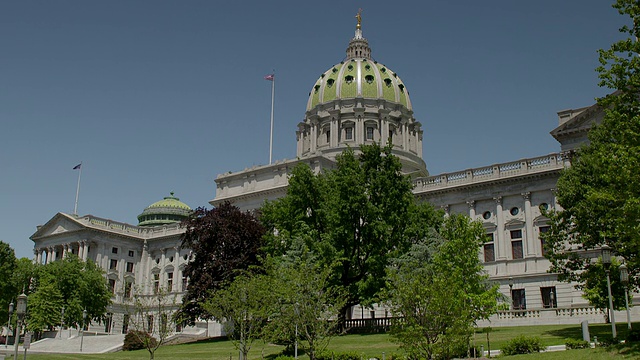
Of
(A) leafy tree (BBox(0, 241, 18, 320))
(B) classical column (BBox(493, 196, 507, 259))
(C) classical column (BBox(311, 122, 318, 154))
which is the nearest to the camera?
(B) classical column (BBox(493, 196, 507, 259))

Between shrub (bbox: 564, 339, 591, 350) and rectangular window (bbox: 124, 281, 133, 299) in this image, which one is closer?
shrub (bbox: 564, 339, 591, 350)

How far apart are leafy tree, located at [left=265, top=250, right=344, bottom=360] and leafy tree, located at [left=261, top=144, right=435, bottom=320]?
788 cm

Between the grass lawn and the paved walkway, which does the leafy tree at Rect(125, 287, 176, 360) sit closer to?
the grass lawn

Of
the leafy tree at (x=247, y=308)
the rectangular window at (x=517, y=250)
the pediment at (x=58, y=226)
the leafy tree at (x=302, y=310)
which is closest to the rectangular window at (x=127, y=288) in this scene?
the pediment at (x=58, y=226)

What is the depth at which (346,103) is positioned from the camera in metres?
106

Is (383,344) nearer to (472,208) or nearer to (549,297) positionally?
(549,297)

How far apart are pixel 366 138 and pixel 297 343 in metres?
68.4

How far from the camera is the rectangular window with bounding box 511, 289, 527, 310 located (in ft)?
202

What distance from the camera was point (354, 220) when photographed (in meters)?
48.0

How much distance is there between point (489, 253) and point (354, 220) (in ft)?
77.3

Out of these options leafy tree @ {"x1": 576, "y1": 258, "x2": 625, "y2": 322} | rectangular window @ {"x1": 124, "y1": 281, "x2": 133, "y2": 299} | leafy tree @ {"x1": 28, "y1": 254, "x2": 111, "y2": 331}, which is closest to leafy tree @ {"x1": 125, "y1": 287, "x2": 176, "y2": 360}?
rectangular window @ {"x1": 124, "y1": 281, "x2": 133, "y2": 299}

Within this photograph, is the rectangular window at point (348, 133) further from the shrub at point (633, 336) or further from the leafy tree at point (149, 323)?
the shrub at point (633, 336)

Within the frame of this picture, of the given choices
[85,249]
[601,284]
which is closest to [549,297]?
[601,284]

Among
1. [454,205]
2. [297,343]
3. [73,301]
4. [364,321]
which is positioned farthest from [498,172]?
[73,301]
